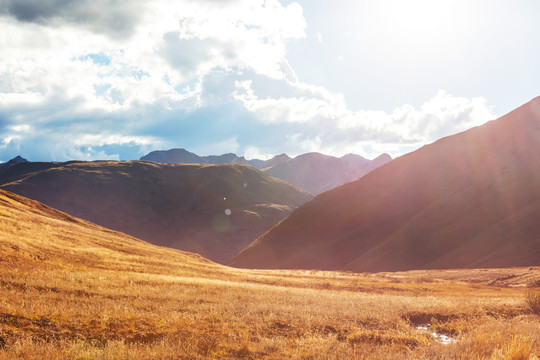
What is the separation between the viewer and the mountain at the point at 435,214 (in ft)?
→ 211

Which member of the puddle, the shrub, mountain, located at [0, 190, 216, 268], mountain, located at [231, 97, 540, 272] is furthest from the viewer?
mountain, located at [231, 97, 540, 272]

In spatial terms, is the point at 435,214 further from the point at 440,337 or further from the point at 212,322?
the point at 212,322

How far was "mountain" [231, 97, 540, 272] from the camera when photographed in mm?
64375

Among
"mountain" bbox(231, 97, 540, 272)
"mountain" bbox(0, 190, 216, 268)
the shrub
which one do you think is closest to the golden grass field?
the shrub

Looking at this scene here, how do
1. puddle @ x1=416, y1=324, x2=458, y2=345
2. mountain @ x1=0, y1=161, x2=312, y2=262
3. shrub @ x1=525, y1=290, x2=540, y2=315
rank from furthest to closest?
1. mountain @ x1=0, y1=161, x2=312, y2=262
2. shrub @ x1=525, y1=290, x2=540, y2=315
3. puddle @ x1=416, y1=324, x2=458, y2=345

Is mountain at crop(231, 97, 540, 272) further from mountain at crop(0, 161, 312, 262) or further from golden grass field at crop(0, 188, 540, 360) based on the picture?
mountain at crop(0, 161, 312, 262)

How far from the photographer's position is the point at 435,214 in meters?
80.0

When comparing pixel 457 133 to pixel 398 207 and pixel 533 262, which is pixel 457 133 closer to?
pixel 398 207

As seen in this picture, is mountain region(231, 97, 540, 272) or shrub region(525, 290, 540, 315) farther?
mountain region(231, 97, 540, 272)

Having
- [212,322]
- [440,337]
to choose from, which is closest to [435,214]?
[440,337]

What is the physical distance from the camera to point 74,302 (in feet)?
40.8

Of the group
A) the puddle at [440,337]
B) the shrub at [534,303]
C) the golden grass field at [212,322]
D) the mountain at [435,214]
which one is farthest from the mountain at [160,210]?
the puddle at [440,337]

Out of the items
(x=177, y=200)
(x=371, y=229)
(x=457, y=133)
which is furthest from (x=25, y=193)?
(x=457, y=133)

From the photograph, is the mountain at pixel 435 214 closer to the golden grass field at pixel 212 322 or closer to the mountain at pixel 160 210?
the golden grass field at pixel 212 322
